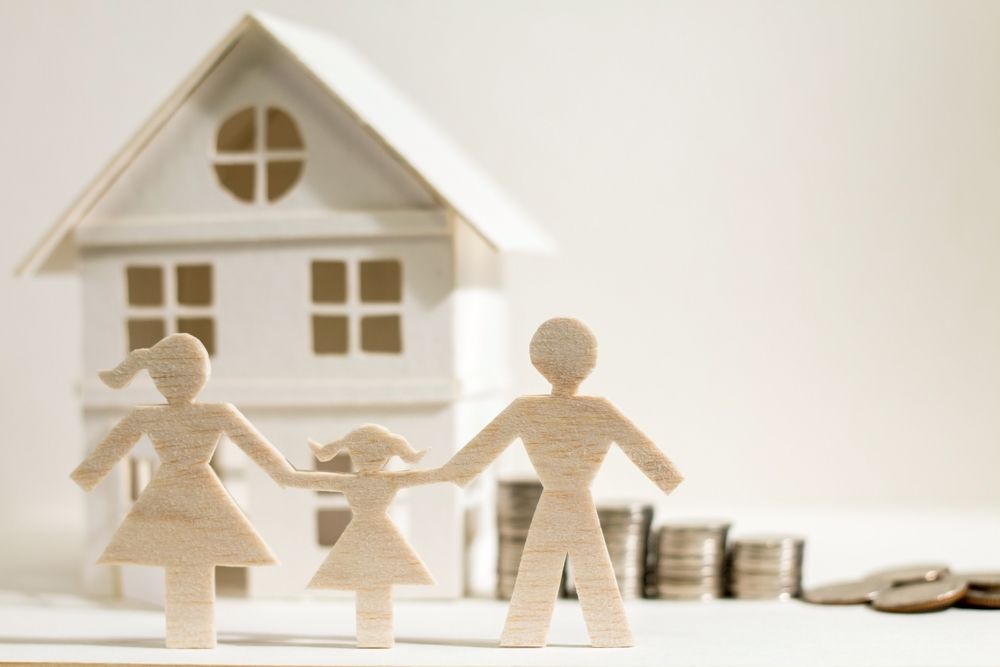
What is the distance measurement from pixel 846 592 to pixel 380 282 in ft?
2.67

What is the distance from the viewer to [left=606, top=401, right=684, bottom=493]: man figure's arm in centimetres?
130

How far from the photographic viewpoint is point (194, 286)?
204 centimetres

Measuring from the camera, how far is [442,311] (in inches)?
69.9

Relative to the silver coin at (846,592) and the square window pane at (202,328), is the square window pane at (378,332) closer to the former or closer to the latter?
the square window pane at (202,328)

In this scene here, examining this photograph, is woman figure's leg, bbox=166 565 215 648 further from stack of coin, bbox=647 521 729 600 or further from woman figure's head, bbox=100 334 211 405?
stack of coin, bbox=647 521 729 600

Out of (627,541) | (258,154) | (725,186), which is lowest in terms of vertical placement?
(627,541)

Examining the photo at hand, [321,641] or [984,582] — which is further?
[984,582]

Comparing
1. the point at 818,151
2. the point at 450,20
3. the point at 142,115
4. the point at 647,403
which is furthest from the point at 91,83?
the point at 818,151

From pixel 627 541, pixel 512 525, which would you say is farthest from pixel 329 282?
pixel 627 541

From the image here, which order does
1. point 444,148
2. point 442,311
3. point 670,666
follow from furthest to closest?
point 444,148 < point 442,311 < point 670,666

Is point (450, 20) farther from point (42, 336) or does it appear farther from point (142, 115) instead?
point (42, 336)

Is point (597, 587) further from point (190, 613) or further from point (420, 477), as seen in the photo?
point (190, 613)

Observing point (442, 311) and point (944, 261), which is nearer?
point (442, 311)

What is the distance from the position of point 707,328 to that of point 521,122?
615mm
